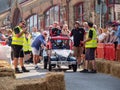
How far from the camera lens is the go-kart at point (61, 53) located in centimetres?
1694

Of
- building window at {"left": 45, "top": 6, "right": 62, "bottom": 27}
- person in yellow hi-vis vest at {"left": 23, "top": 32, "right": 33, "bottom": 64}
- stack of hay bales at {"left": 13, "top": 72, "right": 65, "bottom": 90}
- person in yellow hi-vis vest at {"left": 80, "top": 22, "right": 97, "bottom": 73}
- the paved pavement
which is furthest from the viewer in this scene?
building window at {"left": 45, "top": 6, "right": 62, "bottom": 27}

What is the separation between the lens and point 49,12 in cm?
3825

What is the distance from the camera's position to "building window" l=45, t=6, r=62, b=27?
3528 cm

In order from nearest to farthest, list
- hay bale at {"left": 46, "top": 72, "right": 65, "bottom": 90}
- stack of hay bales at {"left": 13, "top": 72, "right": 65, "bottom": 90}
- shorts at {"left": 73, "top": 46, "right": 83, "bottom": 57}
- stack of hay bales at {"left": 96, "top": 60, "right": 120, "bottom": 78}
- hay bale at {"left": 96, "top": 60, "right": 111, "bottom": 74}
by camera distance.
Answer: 1. stack of hay bales at {"left": 13, "top": 72, "right": 65, "bottom": 90}
2. hay bale at {"left": 46, "top": 72, "right": 65, "bottom": 90}
3. stack of hay bales at {"left": 96, "top": 60, "right": 120, "bottom": 78}
4. hay bale at {"left": 96, "top": 60, "right": 111, "bottom": 74}
5. shorts at {"left": 73, "top": 46, "right": 83, "bottom": 57}

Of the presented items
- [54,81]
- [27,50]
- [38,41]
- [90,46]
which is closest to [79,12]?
[27,50]

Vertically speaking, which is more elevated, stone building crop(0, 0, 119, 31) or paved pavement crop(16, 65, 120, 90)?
stone building crop(0, 0, 119, 31)

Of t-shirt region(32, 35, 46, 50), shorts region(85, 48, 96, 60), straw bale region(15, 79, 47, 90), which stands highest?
t-shirt region(32, 35, 46, 50)

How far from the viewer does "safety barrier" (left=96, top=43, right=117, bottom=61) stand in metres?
16.9

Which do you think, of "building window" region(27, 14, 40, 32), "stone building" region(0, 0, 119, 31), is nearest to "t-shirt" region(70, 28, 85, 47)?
"stone building" region(0, 0, 119, 31)

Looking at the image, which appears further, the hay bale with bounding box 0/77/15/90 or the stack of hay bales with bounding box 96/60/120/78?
the stack of hay bales with bounding box 96/60/120/78

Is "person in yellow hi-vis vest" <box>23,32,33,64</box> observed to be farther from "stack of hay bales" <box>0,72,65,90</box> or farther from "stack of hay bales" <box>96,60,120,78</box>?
"stack of hay bales" <box>0,72,65,90</box>

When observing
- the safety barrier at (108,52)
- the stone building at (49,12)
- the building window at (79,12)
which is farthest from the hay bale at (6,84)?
the building window at (79,12)

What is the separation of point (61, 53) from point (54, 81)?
292 inches

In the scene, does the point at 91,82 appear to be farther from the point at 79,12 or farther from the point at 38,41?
the point at 79,12
